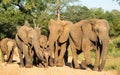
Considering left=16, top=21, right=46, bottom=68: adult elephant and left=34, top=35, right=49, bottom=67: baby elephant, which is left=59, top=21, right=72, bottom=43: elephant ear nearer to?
left=34, top=35, right=49, bottom=67: baby elephant

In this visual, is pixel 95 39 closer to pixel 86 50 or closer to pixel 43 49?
pixel 86 50

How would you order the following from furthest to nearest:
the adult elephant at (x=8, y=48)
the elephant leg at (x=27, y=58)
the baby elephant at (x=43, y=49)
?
the adult elephant at (x=8, y=48), the elephant leg at (x=27, y=58), the baby elephant at (x=43, y=49)

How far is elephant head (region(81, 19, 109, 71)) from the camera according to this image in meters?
14.1

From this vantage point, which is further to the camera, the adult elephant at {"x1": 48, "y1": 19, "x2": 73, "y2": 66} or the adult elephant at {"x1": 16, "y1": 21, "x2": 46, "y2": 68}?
the adult elephant at {"x1": 48, "y1": 19, "x2": 73, "y2": 66}

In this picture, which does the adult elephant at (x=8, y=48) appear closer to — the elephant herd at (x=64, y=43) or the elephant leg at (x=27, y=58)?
the elephant herd at (x=64, y=43)

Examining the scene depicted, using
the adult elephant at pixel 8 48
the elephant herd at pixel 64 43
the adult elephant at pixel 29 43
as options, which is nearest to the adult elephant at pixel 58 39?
the elephant herd at pixel 64 43

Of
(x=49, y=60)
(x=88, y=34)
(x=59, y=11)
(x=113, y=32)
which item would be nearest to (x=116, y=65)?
(x=88, y=34)

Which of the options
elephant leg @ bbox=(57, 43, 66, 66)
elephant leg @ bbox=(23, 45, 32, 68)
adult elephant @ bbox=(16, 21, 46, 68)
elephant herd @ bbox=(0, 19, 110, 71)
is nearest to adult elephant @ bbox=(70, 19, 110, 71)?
elephant herd @ bbox=(0, 19, 110, 71)

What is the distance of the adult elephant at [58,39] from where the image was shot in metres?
16.8

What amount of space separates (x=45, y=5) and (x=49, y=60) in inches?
1004

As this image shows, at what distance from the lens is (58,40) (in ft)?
56.1

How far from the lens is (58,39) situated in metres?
17.1

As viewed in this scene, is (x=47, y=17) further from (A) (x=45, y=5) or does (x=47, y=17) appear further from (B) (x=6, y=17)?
(B) (x=6, y=17)

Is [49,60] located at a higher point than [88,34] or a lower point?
lower
